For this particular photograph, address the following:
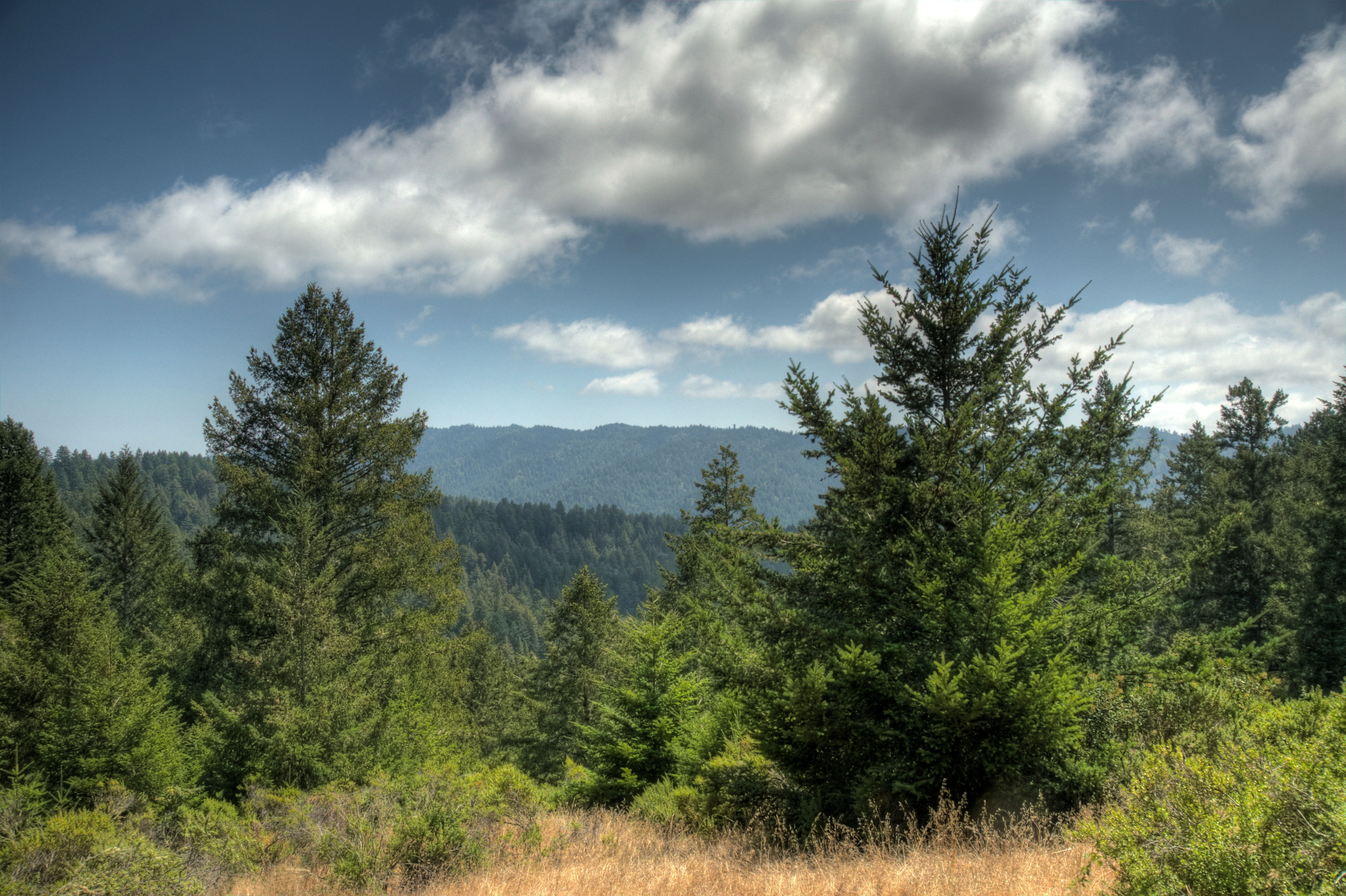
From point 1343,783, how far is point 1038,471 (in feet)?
17.5

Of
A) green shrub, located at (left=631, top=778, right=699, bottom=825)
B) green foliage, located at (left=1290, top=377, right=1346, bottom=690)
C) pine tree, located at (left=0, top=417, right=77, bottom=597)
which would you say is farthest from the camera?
pine tree, located at (left=0, top=417, right=77, bottom=597)

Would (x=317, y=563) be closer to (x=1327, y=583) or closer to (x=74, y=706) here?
(x=74, y=706)

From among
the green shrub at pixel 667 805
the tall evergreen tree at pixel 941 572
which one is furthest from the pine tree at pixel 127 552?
the tall evergreen tree at pixel 941 572

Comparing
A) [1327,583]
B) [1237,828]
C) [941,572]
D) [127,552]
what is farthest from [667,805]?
[127,552]

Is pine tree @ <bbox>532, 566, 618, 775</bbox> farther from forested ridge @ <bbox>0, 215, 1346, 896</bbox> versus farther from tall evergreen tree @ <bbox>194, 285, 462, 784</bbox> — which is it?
tall evergreen tree @ <bbox>194, 285, 462, 784</bbox>

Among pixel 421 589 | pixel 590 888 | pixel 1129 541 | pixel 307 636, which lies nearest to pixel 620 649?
pixel 421 589

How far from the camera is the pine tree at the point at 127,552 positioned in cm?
3003

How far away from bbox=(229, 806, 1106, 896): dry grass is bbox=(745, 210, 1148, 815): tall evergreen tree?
71 centimetres

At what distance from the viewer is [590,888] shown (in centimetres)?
592

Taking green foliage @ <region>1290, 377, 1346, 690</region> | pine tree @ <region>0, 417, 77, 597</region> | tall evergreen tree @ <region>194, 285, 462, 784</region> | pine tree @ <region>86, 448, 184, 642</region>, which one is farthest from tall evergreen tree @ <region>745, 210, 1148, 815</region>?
pine tree @ <region>86, 448, 184, 642</region>

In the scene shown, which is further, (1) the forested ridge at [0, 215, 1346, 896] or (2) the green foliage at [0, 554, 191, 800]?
(2) the green foliage at [0, 554, 191, 800]

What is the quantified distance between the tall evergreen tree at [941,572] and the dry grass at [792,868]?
0.71 metres

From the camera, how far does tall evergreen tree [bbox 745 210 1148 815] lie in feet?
22.2

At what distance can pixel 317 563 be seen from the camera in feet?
46.0
